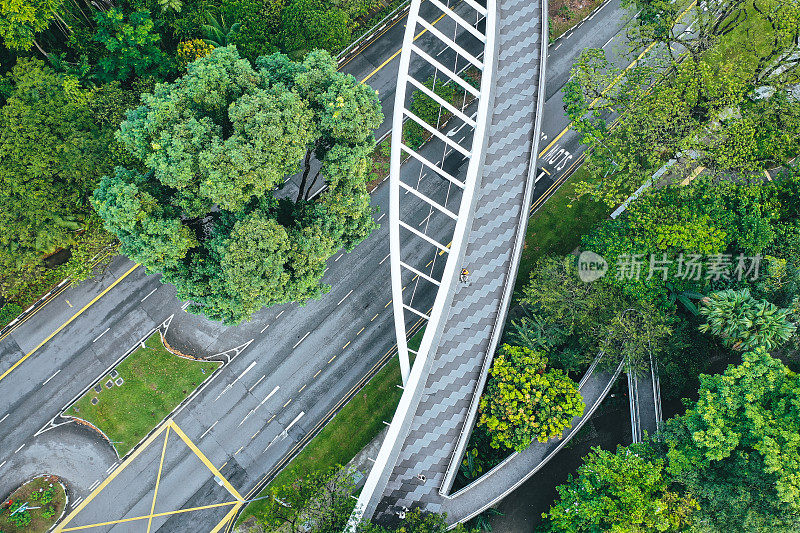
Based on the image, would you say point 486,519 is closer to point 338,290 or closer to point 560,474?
point 560,474

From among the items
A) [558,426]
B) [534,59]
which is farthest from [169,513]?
[534,59]

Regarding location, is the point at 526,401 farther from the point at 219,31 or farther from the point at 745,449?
the point at 219,31

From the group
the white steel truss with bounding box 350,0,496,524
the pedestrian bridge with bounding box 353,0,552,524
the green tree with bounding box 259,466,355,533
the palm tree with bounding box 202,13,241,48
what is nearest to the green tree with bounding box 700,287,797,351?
the pedestrian bridge with bounding box 353,0,552,524

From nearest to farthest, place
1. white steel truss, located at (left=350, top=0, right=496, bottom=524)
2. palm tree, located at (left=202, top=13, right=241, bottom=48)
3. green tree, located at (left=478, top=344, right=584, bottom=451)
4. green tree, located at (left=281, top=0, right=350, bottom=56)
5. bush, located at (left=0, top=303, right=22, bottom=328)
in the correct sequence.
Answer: white steel truss, located at (left=350, top=0, right=496, bottom=524)
green tree, located at (left=478, top=344, right=584, bottom=451)
green tree, located at (left=281, top=0, right=350, bottom=56)
palm tree, located at (left=202, top=13, right=241, bottom=48)
bush, located at (left=0, top=303, right=22, bottom=328)

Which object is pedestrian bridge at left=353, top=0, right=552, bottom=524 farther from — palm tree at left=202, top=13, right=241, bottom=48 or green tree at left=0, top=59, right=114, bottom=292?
green tree at left=0, top=59, right=114, bottom=292

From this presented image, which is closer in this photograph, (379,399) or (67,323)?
(379,399)

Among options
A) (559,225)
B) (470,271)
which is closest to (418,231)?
(470,271)
